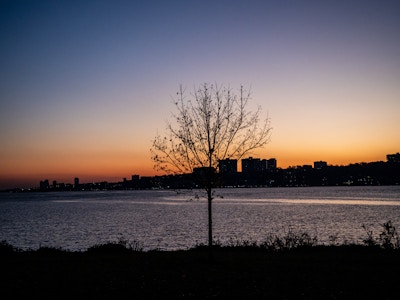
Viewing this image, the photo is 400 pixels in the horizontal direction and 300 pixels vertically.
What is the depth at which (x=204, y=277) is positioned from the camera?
579 inches

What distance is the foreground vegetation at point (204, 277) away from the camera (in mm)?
12461

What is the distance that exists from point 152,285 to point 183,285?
3.55 feet

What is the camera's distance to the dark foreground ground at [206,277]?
40.8ft

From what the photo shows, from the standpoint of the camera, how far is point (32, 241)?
53.1 m

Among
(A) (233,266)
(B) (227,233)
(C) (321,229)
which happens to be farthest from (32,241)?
(A) (233,266)

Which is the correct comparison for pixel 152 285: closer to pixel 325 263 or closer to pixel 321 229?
pixel 325 263

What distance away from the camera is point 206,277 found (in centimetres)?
1471

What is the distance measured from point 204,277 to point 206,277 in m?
0.07

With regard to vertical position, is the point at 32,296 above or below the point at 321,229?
above

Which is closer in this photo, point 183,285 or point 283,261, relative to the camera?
point 183,285

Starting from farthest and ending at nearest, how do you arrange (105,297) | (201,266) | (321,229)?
(321,229) < (201,266) < (105,297)

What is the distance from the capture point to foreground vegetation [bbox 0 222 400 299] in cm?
1246

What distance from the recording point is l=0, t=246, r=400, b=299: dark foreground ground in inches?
490

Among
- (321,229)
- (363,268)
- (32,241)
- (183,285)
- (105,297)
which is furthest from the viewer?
(321,229)
